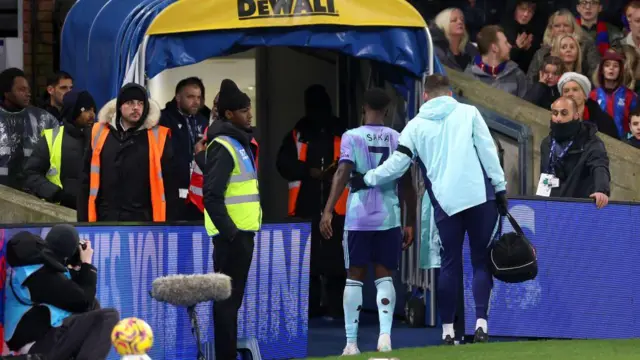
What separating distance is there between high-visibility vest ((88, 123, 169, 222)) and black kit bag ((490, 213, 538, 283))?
2356 mm

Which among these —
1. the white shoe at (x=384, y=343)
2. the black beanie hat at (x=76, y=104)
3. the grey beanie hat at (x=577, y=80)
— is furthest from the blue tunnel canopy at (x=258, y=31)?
the white shoe at (x=384, y=343)

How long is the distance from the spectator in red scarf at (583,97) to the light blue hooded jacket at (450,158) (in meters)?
2.28

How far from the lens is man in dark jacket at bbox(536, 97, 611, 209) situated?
14.5m

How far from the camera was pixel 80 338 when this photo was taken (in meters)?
10.9

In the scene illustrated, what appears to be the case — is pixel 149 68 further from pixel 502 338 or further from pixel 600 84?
pixel 600 84

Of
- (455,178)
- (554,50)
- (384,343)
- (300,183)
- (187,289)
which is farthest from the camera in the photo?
(554,50)

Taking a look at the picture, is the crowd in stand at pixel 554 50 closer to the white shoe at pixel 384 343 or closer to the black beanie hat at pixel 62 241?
the white shoe at pixel 384 343

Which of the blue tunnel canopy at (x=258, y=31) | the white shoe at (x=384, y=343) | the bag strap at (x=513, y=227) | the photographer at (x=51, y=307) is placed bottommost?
the white shoe at (x=384, y=343)

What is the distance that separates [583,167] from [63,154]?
406 cm

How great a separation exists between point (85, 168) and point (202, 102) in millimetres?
1946

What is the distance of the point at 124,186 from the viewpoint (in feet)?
43.4

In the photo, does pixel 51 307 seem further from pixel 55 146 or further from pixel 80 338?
pixel 55 146

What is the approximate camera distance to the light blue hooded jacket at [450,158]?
13.0 meters

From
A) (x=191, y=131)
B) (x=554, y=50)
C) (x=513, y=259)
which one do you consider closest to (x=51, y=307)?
(x=513, y=259)
